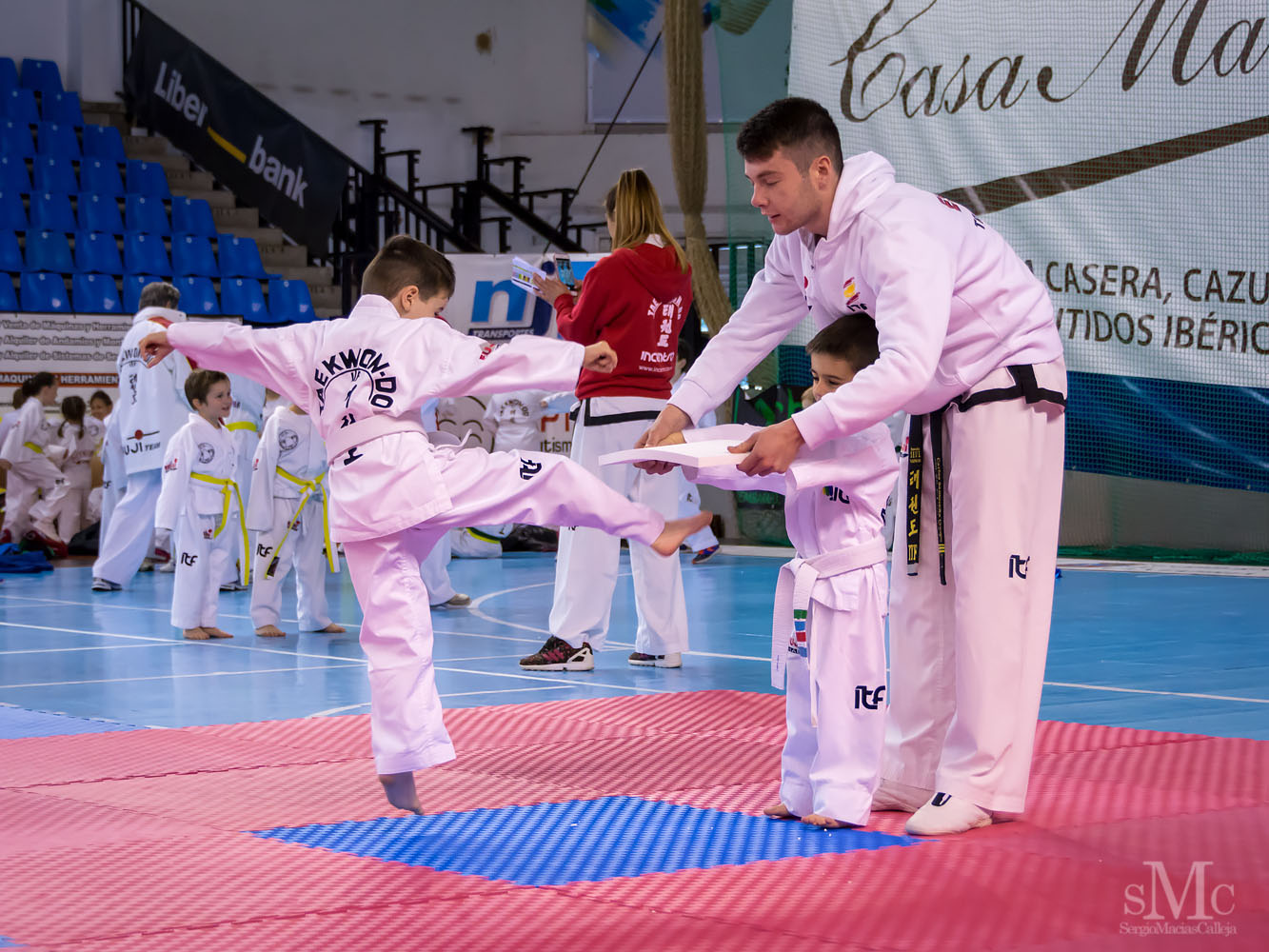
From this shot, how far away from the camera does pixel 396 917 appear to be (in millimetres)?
2240

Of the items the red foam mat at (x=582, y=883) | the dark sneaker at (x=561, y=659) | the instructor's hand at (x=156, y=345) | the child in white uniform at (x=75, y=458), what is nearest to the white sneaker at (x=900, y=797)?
the red foam mat at (x=582, y=883)

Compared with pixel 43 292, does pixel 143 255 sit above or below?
above

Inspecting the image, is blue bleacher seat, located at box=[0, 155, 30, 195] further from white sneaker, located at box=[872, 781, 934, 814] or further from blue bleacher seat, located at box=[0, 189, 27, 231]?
white sneaker, located at box=[872, 781, 934, 814]

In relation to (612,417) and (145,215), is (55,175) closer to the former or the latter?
(145,215)

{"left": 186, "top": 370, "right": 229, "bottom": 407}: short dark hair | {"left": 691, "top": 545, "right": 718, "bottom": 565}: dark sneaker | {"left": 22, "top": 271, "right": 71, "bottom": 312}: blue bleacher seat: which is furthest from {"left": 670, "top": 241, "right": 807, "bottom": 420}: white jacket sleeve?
{"left": 22, "top": 271, "right": 71, "bottom": 312}: blue bleacher seat

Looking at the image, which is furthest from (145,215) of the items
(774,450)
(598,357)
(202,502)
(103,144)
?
(774,450)

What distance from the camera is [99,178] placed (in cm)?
1427

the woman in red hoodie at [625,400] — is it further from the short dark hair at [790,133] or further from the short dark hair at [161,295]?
the short dark hair at [161,295]

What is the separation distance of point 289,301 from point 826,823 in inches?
490

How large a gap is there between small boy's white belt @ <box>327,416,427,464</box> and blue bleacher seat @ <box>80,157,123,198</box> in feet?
39.9

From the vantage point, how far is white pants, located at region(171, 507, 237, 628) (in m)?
6.53

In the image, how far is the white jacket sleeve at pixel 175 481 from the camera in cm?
684

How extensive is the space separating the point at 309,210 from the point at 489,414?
4.79 metres

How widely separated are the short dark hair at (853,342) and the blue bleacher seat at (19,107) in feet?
43.5
